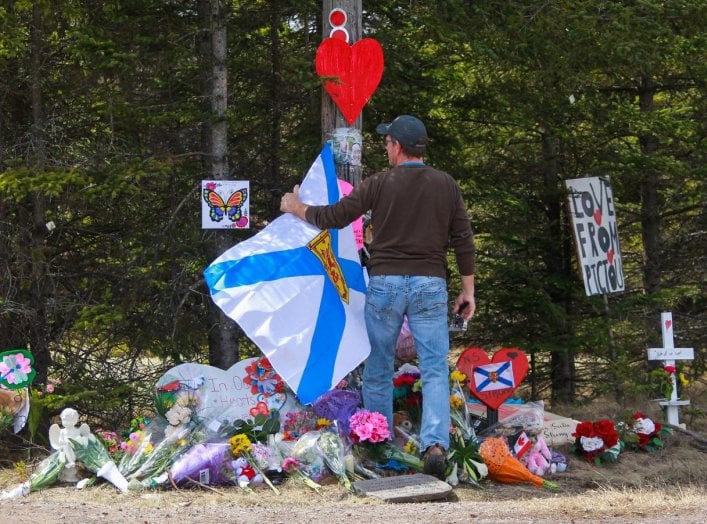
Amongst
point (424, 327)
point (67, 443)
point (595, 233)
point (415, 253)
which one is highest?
point (595, 233)

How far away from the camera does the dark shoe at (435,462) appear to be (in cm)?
582

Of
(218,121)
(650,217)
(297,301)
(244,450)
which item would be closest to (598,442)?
(297,301)

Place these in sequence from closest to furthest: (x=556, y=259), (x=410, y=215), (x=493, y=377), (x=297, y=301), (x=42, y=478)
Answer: (x=42, y=478)
(x=410, y=215)
(x=297, y=301)
(x=493, y=377)
(x=556, y=259)

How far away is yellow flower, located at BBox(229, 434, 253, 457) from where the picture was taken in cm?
600

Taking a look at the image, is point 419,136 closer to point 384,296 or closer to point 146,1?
point 384,296

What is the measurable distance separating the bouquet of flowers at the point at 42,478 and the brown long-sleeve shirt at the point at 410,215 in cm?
237

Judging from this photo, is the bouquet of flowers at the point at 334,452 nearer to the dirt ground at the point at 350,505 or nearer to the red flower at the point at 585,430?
the dirt ground at the point at 350,505

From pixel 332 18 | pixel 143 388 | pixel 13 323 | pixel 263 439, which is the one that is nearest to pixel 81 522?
pixel 263 439

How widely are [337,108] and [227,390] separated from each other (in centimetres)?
232

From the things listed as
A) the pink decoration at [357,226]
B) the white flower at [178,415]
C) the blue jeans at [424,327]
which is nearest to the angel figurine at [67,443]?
the white flower at [178,415]

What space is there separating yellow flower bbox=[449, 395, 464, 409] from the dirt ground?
76 cm

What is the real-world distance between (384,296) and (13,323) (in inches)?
142

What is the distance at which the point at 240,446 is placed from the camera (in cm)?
600

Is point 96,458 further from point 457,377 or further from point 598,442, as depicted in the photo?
point 598,442
